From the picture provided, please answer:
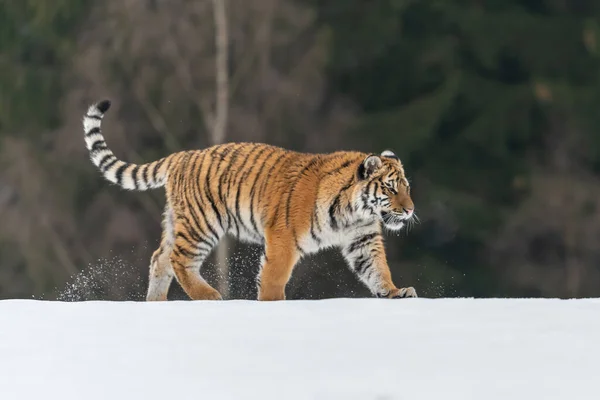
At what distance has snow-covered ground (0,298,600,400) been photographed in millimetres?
4094

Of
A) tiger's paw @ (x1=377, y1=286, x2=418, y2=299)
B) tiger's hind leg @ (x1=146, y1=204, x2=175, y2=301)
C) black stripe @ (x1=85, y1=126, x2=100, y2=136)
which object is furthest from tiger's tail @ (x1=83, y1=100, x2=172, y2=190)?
tiger's paw @ (x1=377, y1=286, x2=418, y2=299)

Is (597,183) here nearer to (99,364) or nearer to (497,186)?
(497,186)

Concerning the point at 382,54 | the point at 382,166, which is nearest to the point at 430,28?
the point at 382,54

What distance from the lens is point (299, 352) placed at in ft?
14.9

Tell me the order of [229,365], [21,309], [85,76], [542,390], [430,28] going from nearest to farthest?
[542,390] < [229,365] < [21,309] < [85,76] < [430,28]

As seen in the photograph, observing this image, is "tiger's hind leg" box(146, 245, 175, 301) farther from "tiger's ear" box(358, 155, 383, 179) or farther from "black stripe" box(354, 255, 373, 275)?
"tiger's ear" box(358, 155, 383, 179)

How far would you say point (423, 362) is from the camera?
4.38m

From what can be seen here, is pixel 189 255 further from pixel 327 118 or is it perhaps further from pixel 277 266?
pixel 327 118

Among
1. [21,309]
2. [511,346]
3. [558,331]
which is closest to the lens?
[511,346]

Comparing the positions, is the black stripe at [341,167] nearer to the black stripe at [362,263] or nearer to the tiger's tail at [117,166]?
the black stripe at [362,263]

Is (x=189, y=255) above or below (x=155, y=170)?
below

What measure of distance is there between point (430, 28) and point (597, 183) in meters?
3.41

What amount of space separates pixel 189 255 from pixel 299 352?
11.0 ft

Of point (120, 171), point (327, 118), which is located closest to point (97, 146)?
point (120, 171)
